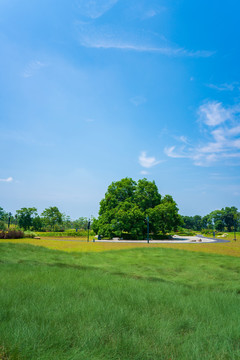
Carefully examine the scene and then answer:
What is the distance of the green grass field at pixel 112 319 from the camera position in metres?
3.20

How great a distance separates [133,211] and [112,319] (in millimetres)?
36920

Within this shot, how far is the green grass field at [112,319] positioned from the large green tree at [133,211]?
32498mm

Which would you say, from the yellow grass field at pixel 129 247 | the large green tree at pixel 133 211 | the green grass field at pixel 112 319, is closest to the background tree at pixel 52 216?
the large green tree at pixel 133 211

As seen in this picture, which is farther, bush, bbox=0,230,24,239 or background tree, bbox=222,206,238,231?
background tree, bbox=222,206,238,231

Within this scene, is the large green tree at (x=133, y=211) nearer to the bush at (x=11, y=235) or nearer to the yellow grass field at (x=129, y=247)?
the bush at (x=11, y=235)

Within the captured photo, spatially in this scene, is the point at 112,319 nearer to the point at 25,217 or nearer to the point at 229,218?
the point at 25,217

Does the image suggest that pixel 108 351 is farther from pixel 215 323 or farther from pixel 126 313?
pixel 215 323

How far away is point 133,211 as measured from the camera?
40844mm

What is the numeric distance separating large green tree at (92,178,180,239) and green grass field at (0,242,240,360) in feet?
107

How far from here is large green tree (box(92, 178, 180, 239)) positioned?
40562 mm

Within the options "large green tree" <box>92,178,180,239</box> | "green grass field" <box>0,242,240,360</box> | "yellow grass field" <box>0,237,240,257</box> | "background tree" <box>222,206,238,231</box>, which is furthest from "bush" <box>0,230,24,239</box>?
"background tree" <box>222,206,238,231</box>

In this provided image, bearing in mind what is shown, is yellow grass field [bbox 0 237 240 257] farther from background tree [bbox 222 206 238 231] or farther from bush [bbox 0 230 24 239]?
background tree [bbox 222 206 238 231]

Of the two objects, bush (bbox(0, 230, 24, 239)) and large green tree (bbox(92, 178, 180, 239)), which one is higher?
large green tree (bbox(92, 178, 180, 239))

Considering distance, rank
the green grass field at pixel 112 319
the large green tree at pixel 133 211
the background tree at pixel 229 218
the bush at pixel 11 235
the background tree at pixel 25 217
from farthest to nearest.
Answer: the background tree at pixel 229 218
the background tree at pixel 25 217
the large green tree at pixel 133 211
the bush at pixel 11 235
the green grass field at pixel 112 319
